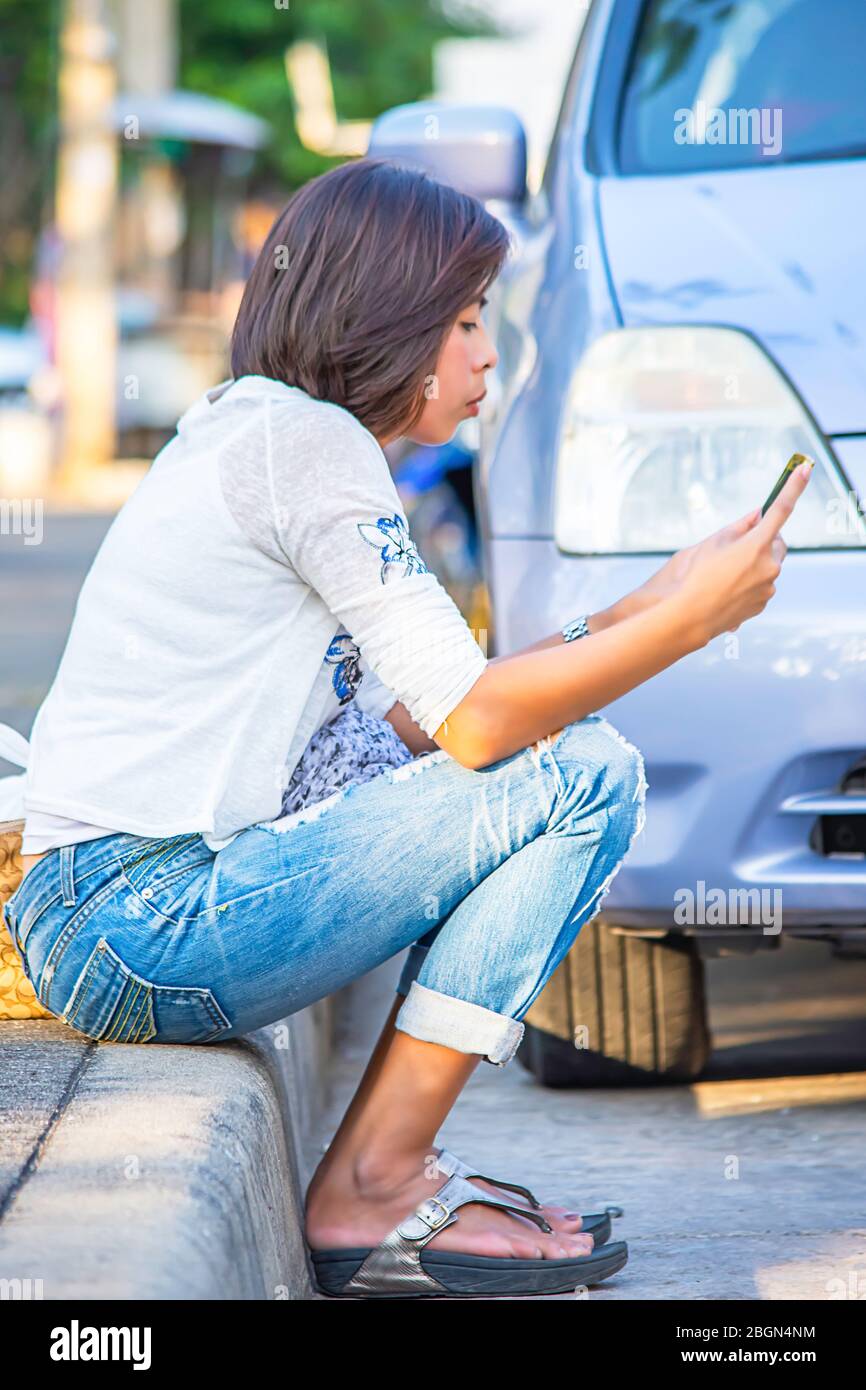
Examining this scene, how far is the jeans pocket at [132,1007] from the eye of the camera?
2039 millimetres

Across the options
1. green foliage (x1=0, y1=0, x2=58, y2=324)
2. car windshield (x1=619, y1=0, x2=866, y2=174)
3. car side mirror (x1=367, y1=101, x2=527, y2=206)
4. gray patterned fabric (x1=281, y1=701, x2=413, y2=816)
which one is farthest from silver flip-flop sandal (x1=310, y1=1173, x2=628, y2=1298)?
green foliage (x1=0, y1=0, x2=58, y2=324)

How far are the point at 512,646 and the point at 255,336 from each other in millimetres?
605

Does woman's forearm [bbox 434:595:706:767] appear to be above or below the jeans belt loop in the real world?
above

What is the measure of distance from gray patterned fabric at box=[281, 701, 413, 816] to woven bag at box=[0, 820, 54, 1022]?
0.35 meters

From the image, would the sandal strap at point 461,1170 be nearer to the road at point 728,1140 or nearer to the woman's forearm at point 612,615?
the road at point 728,1140

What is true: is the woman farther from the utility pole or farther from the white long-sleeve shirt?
the utility pole

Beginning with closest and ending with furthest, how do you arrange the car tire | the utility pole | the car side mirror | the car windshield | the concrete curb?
the concrete curb, the car tire, the car windshield, the car side mirror, the utility pole

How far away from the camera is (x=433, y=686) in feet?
6.36

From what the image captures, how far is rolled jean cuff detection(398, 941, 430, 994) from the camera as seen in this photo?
2186 millimetres

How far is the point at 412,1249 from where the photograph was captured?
2080 mm

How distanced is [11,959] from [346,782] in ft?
1.58

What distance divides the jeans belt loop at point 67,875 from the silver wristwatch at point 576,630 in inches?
24.5

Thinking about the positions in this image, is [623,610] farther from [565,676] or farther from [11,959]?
[11,959]

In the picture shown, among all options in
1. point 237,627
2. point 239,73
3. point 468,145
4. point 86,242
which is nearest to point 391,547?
point 237,627
